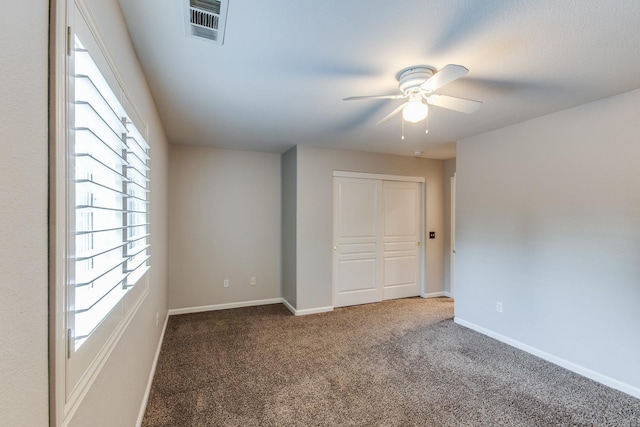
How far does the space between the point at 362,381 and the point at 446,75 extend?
7.94 ft

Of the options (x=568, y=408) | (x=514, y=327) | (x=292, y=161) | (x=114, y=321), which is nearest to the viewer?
(x=114, y=321)

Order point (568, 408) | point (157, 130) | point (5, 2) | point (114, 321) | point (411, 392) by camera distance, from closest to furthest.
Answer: point (5, 2), point (114, 321), point (568, 408), point (411, 392), point (157, 130)

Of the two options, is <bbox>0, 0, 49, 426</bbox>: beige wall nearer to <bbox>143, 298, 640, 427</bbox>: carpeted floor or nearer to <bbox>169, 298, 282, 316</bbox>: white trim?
<bbox>143, 298, 640, 427</bbox>: carpeted floor

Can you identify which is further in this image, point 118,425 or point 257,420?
point 257,420

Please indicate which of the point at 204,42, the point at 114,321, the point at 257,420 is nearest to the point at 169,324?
the point at 257,420

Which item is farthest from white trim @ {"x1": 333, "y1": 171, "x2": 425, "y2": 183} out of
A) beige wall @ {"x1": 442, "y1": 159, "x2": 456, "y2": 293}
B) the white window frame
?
the white window frame

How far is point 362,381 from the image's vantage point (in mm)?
2547

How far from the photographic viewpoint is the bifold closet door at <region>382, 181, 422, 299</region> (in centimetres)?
493

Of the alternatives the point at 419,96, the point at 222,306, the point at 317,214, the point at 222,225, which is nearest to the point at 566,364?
the point at 419,96

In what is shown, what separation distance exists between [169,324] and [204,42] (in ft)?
11.4

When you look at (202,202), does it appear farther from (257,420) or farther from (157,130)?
(257,420)

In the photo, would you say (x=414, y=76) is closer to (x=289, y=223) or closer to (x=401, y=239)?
(x=289, y=223)

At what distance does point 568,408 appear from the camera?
2211 millimetres

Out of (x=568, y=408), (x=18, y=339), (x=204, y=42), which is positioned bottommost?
(x=568, y=408)
